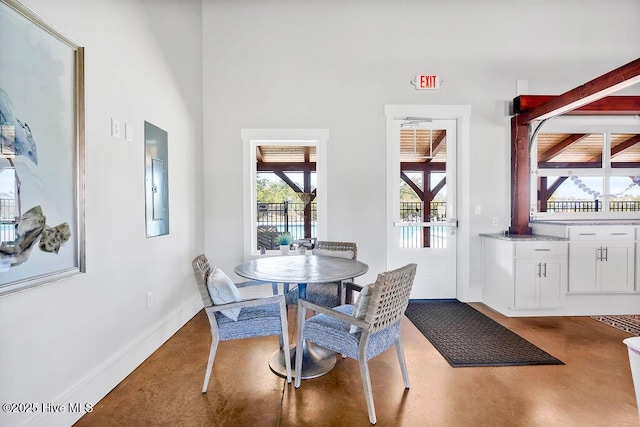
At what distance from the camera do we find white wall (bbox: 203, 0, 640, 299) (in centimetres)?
347

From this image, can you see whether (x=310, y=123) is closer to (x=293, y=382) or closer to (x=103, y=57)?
(x=103, y=57)

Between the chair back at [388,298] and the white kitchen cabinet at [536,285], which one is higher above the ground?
the chair back at [388,298]

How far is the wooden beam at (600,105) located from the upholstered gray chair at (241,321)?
3.52 meters

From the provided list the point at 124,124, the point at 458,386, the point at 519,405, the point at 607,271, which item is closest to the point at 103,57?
the point at 124,124

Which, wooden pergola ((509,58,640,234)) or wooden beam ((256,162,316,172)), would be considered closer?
wooden pergola ((509,58,640,234))

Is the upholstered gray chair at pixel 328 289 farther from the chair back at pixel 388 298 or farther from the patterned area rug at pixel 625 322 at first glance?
the patterned area rug at pixel 625 322

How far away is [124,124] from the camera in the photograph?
2109 mm

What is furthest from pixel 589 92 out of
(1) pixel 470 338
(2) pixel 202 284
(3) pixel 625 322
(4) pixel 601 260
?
(2) pixel 202 284

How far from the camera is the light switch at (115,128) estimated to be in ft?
6.50

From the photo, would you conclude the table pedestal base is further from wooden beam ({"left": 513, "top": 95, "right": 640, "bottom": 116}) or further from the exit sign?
wooden beam ({"left": 513, "top": 95, "right": 640, "bottom": 116})

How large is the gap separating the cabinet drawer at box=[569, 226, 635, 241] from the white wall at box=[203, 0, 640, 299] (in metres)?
0.82

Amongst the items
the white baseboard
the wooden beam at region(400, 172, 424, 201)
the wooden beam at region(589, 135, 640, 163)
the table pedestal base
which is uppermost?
the wooden beam at region(589, 135, 640, 163)

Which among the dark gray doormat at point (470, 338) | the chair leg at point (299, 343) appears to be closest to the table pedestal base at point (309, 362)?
the chair leg at point (299, 343)

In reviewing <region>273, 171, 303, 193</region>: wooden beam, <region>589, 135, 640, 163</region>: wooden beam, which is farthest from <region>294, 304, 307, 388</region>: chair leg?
<region>589, 135, 640, 163</region>: wooden beam
